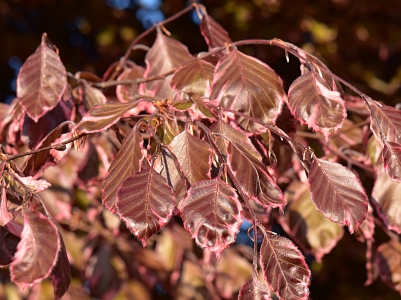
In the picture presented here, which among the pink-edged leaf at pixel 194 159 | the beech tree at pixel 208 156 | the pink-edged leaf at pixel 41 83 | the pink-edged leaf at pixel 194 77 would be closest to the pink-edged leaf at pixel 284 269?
the beech tree at pixel 208 156

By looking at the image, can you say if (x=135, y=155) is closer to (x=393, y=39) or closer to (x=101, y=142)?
(x=101, y=142)

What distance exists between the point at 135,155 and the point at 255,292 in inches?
9.7

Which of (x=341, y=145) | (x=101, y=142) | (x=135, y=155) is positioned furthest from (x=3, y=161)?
(x=341, y=145)

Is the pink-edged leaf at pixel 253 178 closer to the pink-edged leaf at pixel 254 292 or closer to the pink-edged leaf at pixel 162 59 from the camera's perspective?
the pink-edged leaf at pixel 254 292

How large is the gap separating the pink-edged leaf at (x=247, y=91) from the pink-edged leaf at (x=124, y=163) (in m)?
0.16

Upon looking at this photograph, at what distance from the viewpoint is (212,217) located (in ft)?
2.23

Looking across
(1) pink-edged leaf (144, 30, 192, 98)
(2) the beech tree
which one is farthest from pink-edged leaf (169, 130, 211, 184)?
(1) pink-edged leaf (144, 30, 192, 98)

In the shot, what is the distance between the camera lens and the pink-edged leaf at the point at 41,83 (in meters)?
0.95

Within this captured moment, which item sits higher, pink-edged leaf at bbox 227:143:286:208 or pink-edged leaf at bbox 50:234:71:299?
pink-edged leaf at bbox 227:143:286:208

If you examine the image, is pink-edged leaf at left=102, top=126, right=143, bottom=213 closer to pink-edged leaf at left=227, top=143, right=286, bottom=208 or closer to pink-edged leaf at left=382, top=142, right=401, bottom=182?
pink-edged leaf at left=227, top=143, right=286, bottom=208

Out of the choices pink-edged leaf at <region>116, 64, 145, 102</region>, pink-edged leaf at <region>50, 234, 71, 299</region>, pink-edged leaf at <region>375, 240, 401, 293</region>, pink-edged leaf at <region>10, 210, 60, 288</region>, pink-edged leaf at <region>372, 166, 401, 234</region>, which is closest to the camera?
pink-edged leaf at <region>10, 210, 60, 288</region>

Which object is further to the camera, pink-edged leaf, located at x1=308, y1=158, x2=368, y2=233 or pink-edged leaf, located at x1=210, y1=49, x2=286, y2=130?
pink-edged leaf, located at x1=210, y1=49, x2=286, y2=130

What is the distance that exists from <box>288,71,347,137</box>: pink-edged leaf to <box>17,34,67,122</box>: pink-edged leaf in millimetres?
409

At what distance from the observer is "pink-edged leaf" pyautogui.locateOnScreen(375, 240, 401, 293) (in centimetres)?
125
